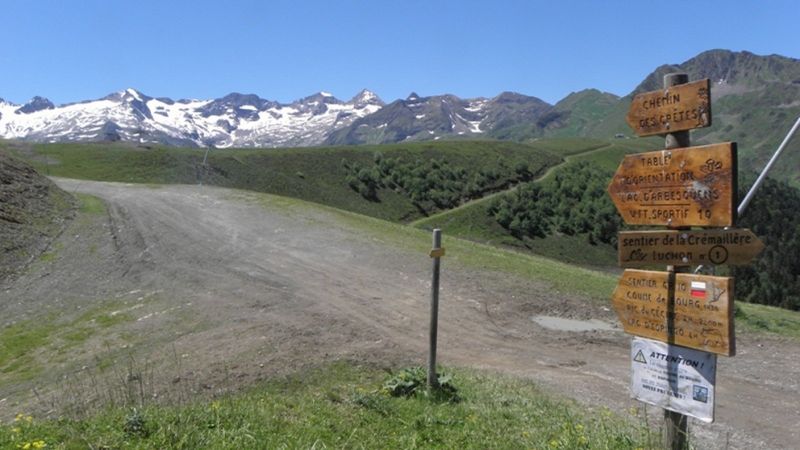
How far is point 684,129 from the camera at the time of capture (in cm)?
598

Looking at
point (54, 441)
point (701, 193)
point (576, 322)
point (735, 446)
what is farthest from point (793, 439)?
point (54, 441)

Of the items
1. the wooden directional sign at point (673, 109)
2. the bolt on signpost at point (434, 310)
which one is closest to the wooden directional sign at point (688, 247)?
the wooden directional sign at point (673, 109)

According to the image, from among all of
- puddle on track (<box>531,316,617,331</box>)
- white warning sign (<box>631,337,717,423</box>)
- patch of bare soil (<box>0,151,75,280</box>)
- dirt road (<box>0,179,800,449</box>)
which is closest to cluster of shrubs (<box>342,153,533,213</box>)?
patch of bare soil (<box>0,151,75,280</box>)

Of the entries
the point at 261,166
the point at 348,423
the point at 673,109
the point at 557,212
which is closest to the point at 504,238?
the point at 557,212

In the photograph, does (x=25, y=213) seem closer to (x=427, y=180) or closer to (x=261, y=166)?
(x=261, y=166)

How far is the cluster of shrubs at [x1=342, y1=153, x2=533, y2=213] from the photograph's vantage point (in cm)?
9956

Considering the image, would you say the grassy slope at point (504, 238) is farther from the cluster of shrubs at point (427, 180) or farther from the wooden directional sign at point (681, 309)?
the wooden directional sign at point (681, 309)

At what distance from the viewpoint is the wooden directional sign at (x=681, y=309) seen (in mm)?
5344

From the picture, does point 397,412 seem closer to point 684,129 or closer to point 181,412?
point 181,412

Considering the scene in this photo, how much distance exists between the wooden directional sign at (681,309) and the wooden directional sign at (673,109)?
1.56 meters

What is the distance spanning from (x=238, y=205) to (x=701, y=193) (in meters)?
34.0

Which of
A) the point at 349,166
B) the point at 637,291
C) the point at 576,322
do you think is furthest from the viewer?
the point at 349,166

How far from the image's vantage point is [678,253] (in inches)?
Answer: 232

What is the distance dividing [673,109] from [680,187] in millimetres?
851
